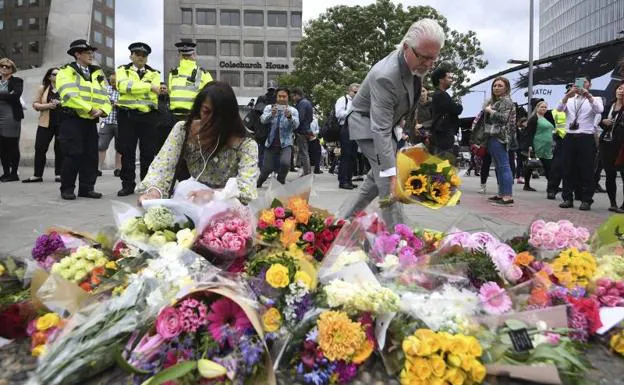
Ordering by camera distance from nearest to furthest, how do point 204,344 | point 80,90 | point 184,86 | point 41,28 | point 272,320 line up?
point 204,344 < point 272,320 < point 80,90 < point 184,86 < point 41,28

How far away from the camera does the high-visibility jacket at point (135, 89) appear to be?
6910 millimetres

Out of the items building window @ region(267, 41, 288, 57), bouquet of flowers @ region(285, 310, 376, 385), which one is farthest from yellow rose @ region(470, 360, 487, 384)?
A: building window @ region(267, 41, 288, 57)

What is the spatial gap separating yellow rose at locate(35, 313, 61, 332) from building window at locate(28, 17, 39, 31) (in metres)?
54.8

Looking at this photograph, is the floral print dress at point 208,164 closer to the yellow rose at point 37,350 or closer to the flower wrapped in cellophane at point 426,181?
the flower wrapped in cellophane at point 426,181

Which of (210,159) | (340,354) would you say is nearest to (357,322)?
(340,354)

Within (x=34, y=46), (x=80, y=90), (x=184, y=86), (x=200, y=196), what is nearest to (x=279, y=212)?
(x=200, y=196)

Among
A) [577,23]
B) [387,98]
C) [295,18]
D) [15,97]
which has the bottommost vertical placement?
[387,98]

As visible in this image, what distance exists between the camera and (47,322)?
7.30 ft

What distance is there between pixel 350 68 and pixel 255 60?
86.6ft

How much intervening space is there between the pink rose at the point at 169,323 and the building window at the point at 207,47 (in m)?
59.8

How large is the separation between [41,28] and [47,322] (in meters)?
56.3

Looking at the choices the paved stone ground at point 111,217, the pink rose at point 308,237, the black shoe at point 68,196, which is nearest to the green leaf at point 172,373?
the paved stone ground at point 111,217

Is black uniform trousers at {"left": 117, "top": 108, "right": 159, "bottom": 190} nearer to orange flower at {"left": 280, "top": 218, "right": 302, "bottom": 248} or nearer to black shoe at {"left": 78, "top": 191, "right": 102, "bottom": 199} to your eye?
black shoe at {"left": 78, "top": 191, "right": 102, "bottom": 199}

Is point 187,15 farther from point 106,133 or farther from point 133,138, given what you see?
point 133,138
